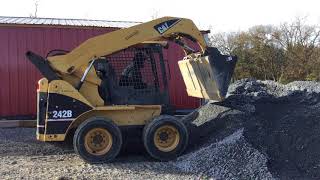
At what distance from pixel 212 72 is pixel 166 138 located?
5.13 feet

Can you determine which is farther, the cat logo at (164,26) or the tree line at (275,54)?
the tree line at (275,54)

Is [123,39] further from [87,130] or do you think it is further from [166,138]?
[166,138]

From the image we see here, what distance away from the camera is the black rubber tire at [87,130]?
28.0 ft

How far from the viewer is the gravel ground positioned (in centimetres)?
783

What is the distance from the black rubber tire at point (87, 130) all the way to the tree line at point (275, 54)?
23.8 meters

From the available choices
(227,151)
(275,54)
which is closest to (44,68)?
(227,151)

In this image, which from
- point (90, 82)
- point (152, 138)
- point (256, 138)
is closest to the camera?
point (256, 138)

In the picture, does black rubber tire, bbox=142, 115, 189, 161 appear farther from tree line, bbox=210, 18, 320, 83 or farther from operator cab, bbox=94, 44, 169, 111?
tree line, bbox=210, 18, 320, 83

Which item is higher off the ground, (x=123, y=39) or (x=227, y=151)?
(x=123, y=39)

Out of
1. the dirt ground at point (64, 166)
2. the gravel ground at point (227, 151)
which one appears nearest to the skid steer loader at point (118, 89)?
the dirt ground at point (64, 166)

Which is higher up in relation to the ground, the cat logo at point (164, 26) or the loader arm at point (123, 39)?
the cat logo at point (164, 26)

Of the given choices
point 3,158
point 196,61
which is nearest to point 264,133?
point 196,61

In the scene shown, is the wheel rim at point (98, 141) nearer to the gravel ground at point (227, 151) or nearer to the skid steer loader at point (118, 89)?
the skid steer loader at point (118, 89)

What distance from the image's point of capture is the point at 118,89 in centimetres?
923
